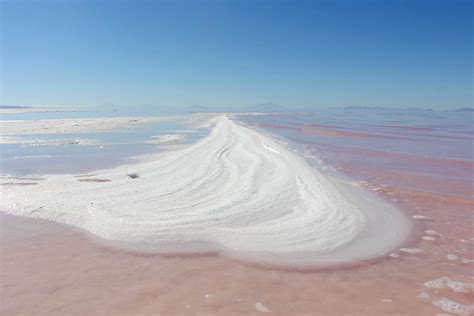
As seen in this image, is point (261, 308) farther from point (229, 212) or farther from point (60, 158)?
point (60, 158)

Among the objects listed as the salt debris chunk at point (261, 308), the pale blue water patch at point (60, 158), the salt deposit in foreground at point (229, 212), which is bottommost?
the salt debris chunk at point (261, 308)

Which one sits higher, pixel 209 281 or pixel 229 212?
pixel 229 212

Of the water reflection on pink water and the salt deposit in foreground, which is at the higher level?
the salt deposit in foreground

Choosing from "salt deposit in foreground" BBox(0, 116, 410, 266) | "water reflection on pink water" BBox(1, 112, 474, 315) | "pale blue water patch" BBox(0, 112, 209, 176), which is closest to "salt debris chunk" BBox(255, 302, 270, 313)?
"water reflection on pink water" BBox(1, 112, 474, 315)

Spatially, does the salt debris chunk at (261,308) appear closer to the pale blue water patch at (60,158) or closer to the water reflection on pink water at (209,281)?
the water reflection on pink water at (209,281)

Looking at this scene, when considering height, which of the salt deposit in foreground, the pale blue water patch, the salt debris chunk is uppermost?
the pale blue water patch

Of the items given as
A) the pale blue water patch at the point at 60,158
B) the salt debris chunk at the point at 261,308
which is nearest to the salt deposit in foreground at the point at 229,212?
the salt debris chunk at the point at 261,308

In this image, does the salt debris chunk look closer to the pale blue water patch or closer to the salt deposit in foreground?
the salt deposit in foreground

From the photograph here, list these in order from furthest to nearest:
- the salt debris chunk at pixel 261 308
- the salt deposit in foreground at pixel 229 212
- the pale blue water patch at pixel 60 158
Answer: the pale blue water patch at pixel 60 158 < the salt deposit in foreground at pixel 229 212 < the salt debris chunk at pixel 261 308

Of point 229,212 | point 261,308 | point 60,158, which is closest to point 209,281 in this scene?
point 261,308

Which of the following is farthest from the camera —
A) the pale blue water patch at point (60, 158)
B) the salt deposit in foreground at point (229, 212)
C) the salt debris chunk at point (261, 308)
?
the pale blue water patch at point (60, 158)
